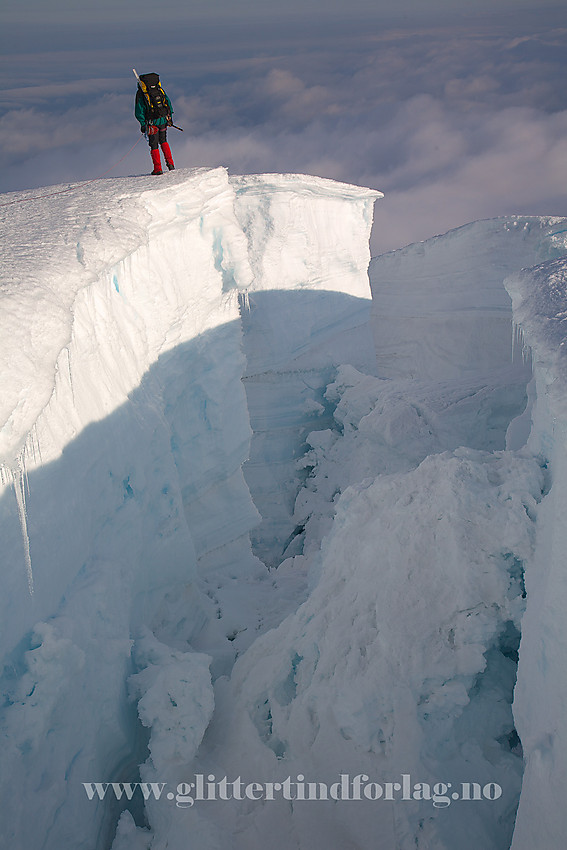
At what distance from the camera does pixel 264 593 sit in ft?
17.4

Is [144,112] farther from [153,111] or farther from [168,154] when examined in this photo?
[168,154]

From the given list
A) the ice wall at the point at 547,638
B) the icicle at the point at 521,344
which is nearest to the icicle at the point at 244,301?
the icicle at the point at 521,344

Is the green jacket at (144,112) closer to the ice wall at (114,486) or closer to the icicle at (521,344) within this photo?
the ice wall at (114,486)

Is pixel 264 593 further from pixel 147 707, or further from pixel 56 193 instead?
pixel 56 193

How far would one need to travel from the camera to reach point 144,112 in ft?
20.0

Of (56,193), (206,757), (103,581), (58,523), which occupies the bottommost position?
(206,757)

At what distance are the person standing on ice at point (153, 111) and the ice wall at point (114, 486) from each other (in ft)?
1.93

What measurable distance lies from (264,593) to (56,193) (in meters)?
4.15

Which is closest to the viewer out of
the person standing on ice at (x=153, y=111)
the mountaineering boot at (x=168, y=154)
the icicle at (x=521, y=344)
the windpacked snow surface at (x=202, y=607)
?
the windpacked snow surface at (x=202, y=607)

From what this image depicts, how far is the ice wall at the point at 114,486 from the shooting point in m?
2.54

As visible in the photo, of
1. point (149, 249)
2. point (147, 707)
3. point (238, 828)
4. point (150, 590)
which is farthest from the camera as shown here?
point (149, 249)

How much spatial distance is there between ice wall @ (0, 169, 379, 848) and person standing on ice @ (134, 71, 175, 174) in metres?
0.59

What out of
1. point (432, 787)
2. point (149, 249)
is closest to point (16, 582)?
point (432, 787)

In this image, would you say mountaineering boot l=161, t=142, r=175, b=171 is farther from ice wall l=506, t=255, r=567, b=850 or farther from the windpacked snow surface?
ice wall l=506, t=255, r=567, b=850
